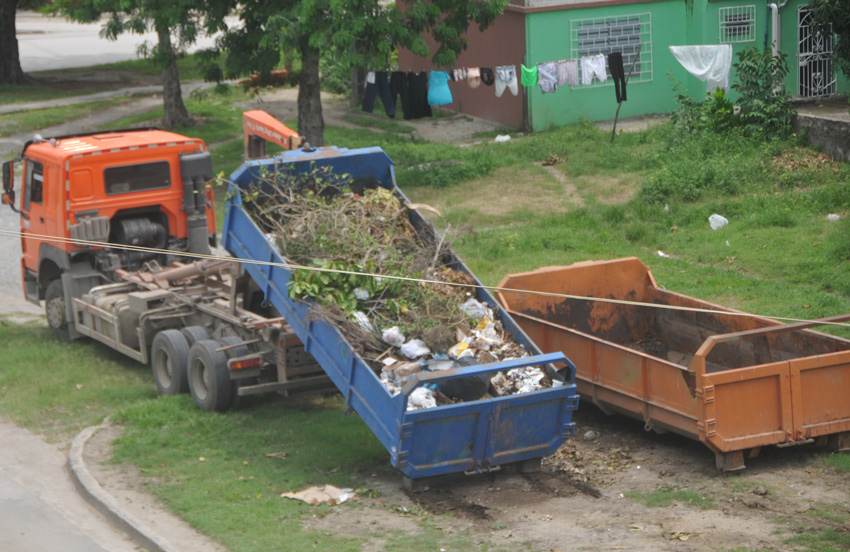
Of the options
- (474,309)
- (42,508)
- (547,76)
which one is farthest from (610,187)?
(42,508)

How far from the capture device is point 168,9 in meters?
19.1

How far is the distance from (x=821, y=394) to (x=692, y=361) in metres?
1.13

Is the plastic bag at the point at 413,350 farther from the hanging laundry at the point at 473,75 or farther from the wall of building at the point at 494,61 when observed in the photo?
the wall of building at the point at 494,61

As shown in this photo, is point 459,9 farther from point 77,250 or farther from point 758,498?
point 758,498

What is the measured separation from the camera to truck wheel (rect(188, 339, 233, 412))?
33.3 feet

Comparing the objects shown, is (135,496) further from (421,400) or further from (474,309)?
(474,309)

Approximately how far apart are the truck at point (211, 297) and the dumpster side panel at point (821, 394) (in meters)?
1.96

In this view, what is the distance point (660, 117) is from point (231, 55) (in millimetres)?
10581

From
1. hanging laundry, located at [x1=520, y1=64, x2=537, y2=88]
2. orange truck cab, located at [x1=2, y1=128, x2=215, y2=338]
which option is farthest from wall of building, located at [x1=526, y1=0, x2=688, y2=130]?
orange truck cab, located at [x1=2, y1=128, x2=215, y2=338]

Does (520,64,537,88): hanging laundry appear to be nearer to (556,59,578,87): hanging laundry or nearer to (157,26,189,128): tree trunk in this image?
(556,59,578,87): hanging laundry

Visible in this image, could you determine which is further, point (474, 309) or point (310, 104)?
point (310, 104)

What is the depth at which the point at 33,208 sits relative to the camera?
1300 cm

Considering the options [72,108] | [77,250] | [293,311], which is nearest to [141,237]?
[77,250]

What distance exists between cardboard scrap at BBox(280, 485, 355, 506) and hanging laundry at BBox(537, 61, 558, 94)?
15.2 metres
